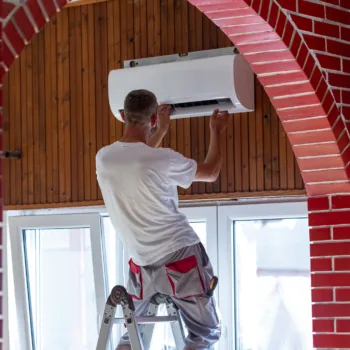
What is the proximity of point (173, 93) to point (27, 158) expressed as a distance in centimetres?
136

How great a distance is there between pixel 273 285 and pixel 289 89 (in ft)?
5.29

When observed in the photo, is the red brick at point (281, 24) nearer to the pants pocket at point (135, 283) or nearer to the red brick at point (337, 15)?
the red brick at point (337, 15)

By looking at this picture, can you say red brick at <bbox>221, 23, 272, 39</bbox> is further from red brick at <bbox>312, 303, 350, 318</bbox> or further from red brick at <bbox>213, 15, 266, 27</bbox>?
red brick at <bbox>312, 303, 350, 318</bbox>

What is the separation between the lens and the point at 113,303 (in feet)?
11.5

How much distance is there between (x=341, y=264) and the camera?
3873 mm

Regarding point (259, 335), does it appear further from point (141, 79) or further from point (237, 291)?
point (141, 79)

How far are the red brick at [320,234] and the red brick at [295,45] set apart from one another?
0.88 metres

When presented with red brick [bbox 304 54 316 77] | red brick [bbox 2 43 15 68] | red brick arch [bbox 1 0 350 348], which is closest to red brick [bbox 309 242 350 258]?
red brick arch [bbox 1 0 350 348]

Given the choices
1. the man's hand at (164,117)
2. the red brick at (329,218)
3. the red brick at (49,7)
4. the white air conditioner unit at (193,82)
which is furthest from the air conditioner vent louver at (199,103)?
the red brick at (49,7)

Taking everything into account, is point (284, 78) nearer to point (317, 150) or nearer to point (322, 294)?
point (317, 150)

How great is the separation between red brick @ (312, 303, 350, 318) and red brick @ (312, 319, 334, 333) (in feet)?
0.09

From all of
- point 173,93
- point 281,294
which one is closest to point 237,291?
point 281,294

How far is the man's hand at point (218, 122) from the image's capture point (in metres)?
4.16

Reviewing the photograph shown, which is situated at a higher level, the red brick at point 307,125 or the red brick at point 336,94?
the red brick at point 336,94
